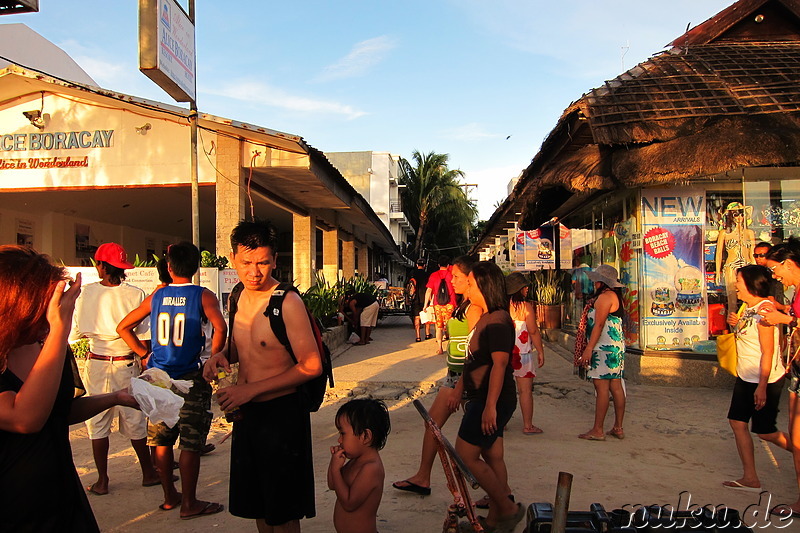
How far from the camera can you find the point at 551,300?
1316 cm

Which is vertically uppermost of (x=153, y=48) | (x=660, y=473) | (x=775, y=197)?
(x=153, y=48)

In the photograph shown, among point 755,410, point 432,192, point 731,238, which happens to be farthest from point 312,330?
point 432,192

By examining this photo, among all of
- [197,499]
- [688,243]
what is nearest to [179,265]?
[197,499]

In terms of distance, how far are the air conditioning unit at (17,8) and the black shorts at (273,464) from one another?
5691 millimetres

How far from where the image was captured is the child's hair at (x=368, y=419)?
303 cm

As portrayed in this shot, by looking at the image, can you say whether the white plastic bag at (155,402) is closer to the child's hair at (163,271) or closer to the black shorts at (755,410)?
the child's hair at (163,271)

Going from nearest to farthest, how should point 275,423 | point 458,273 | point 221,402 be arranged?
point 221,402
point 275,423
point 458,273

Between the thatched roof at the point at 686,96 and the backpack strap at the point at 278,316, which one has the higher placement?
the thatched roof at the point at 686,96

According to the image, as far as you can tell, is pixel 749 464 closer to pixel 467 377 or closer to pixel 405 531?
pixel 467 377

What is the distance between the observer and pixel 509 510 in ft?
12.0

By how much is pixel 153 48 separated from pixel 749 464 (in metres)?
6.42

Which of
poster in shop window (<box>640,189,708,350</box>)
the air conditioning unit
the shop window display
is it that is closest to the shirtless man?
the air conditioning unit

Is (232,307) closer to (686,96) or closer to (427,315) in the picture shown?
(686,96)

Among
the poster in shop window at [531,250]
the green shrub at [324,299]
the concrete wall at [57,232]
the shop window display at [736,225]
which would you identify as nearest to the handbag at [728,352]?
A: the shop window display at [736,225]
